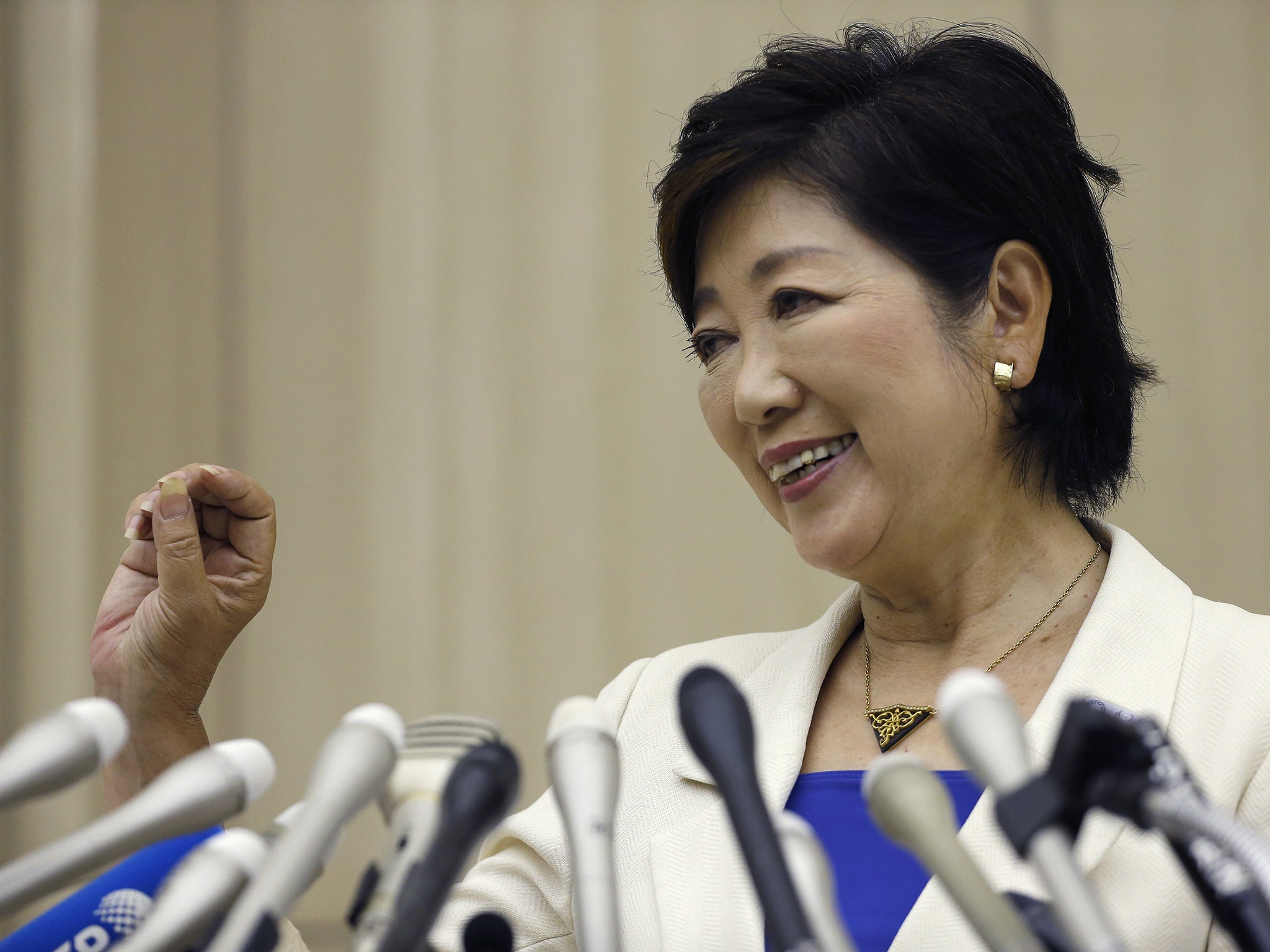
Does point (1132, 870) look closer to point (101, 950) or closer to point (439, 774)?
point (439, 774)

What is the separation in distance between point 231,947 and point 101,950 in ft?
0.76

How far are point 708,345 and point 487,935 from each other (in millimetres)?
916

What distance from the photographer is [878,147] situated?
1.34 meters

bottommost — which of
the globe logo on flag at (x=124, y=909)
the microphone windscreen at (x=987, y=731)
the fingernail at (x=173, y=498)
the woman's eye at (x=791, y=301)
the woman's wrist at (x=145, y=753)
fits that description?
the woman's wrist at (x=145, y=753)

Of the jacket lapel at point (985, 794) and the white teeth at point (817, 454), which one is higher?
the white teeth at point (817, 454)

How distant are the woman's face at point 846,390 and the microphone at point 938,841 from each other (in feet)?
2.35

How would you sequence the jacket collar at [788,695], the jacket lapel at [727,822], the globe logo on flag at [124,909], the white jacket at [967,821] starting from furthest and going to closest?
1. the jacket collar at [788,695]
2. the jacket lapel at [727,822]
3. the white jacket at [967,821]
4. the globe logo on flag at [124,909]

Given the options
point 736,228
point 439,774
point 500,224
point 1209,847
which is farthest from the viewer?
point 500,224

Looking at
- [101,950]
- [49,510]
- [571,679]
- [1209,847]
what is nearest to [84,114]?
[49,510]

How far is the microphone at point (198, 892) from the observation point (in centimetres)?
56

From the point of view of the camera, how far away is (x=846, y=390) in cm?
127

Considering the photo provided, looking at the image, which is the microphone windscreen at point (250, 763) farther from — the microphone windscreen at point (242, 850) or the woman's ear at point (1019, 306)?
the woman's ear at point (1019, 306)

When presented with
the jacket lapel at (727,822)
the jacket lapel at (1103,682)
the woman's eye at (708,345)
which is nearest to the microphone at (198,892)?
the jacket lapel at (727,822)

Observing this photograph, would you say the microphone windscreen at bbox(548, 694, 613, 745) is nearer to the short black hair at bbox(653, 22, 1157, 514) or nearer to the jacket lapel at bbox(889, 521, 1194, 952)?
the jacket lapel at bbox(889, 521, 1194, 952)
